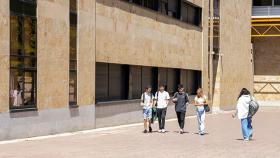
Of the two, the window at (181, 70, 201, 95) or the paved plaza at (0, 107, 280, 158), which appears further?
the window at (181, 70, 201, 95)

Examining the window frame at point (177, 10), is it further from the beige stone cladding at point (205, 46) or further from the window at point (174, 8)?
the beige stone cladding at point (205, 46)

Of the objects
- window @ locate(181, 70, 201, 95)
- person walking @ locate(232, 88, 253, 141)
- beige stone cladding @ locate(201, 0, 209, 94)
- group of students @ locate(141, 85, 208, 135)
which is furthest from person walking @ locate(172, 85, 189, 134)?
beige stone cladding @ locate(201, 0, 209, 94)

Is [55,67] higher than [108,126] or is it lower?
higher

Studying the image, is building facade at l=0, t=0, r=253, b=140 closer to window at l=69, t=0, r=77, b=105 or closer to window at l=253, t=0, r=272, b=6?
window at l=69, t=0, r=77, b=105

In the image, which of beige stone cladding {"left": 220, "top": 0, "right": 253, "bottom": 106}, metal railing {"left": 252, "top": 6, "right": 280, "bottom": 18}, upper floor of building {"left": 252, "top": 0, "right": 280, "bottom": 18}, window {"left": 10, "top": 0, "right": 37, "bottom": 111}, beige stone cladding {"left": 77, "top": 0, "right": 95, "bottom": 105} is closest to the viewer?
window {"left": 10, "top": 0, "right": 37, "bottom": 111}

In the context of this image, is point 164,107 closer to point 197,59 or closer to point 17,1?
point 17,1

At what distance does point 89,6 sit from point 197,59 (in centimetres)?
1635

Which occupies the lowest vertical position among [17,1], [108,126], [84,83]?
[108,126]

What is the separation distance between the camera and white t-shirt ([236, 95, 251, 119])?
62.5 feet

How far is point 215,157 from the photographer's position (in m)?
14.1

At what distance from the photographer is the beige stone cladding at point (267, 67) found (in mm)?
55531

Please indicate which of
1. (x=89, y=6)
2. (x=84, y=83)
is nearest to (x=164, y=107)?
(x=84, y=83)

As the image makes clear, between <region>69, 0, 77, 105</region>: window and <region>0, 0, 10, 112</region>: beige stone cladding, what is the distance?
4.09 meters

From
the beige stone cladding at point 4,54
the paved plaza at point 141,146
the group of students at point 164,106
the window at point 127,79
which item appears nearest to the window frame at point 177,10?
the window at point 127,79
